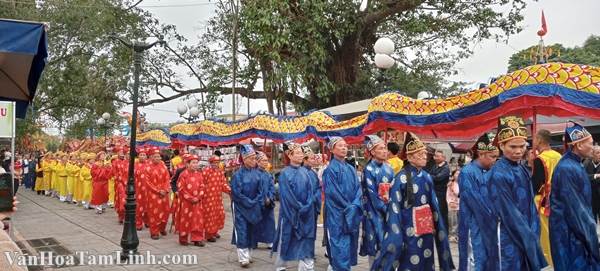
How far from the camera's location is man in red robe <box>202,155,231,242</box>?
876 centimetres

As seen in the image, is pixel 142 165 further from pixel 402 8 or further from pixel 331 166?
pixel 402 8

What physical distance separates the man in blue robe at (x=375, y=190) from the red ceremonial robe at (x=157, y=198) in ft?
16.1

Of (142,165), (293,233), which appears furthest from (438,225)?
(142,165)

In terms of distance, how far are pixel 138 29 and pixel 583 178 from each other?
2056 centimetres

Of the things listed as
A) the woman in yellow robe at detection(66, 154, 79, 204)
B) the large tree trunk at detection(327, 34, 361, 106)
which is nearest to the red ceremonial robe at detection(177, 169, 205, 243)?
the woman in yellow robe at detection(66, 154, 79, 204)

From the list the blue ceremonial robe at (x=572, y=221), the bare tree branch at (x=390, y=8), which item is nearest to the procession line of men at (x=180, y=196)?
the blue ceremonial robe at (x=572, y=221)

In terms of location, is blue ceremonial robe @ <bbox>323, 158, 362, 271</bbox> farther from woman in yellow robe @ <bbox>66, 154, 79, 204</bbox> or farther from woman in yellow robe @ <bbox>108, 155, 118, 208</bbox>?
woman in yellow robe @ <bbox>66, 154, 79, 204</bbox>

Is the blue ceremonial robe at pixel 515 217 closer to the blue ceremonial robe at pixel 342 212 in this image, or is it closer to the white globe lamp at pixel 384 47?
the blue ceremonial robe at pixel 342 212

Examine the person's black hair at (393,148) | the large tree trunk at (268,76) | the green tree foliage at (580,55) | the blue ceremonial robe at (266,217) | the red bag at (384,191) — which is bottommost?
the blue ceremonial robe at (266,217)

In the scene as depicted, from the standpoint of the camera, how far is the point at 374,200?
537 centimetres

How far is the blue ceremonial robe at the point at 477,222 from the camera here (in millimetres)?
3926

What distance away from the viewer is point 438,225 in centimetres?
468

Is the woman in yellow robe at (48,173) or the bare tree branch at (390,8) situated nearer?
the bare tree branch at (390,8)

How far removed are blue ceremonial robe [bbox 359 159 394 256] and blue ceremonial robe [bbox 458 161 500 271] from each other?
900mm
